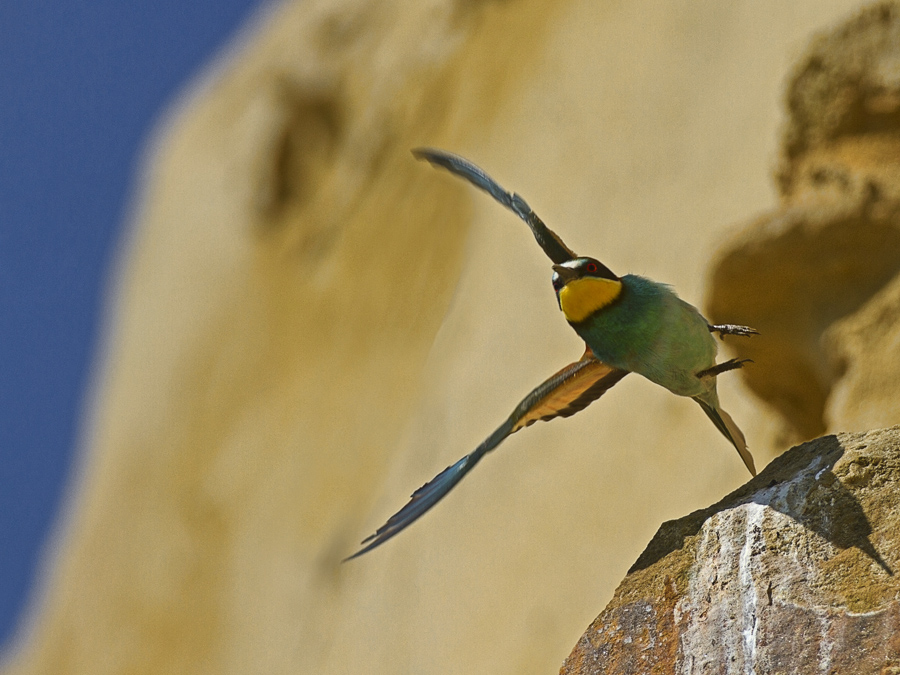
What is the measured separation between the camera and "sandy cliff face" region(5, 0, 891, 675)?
181 inches

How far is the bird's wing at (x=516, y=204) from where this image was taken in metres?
2.37

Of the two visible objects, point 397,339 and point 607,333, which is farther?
point 397,339

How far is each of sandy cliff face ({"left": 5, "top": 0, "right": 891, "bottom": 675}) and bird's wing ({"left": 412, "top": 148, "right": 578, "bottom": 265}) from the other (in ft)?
3.59

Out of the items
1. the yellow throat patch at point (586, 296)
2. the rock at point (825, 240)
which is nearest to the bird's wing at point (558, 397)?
the yellow throat patch at point (586, 296)

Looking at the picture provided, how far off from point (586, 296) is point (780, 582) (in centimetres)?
74

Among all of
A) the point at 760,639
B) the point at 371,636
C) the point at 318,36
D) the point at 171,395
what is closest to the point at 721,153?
the point at 371,636

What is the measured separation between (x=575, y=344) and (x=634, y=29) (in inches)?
72.5

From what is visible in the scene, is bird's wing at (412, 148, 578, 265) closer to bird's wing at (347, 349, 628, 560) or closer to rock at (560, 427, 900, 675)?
bird's wing at (347, 349, 628, 560)

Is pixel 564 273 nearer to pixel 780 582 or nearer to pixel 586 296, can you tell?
pixel 586 296

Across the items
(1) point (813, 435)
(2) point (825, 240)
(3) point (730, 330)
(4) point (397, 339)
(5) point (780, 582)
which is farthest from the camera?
(4) point (397, 339)

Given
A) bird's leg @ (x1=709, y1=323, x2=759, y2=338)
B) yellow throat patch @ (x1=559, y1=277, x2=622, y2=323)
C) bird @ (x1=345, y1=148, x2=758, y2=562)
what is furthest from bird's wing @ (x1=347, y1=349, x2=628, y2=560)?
bird's leg @ (x1=709, y1=323, x2=759, y2=338)

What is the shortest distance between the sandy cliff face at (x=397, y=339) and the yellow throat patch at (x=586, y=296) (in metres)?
1.03

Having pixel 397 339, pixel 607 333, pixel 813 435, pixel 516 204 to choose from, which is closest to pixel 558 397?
pixel 607 333

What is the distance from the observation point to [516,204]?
2422 millimetres
